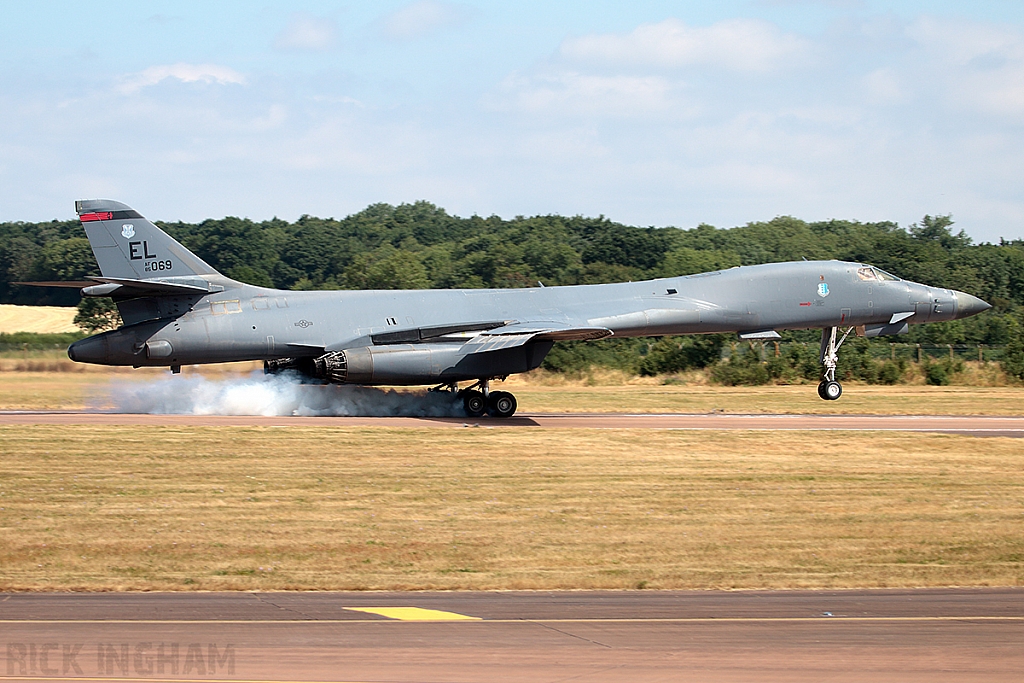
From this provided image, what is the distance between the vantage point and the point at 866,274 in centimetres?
2978

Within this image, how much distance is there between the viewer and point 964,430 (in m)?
25.1

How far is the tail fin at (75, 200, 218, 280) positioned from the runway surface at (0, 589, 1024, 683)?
53.5 ft

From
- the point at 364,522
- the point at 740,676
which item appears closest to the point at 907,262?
the point at 364,522

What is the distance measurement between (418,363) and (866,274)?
12.7 meters

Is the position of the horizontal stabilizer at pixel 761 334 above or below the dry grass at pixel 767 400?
above

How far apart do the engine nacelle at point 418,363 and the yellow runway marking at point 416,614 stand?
15.3m

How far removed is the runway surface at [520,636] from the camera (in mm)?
7973

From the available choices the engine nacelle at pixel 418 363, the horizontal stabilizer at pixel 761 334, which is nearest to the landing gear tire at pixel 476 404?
the engine nacelle at pixel 418 363

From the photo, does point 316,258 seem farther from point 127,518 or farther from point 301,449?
point 127,518

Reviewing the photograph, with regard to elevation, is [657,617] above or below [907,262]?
below

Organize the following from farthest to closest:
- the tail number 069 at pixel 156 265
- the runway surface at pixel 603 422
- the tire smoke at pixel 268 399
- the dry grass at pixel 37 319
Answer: the dry grass at pixel 37 319
the tire smoke at pixel 268 399
the tail number 069 at pixel 156 265
the runway surface at pixel 603 422

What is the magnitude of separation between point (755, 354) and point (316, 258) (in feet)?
157

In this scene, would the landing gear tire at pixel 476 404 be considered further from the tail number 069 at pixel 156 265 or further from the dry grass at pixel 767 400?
the tail number 069 at pixel 156 265

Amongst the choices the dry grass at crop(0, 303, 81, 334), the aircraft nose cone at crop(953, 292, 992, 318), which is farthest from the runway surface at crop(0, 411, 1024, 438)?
the dry grass at crop(0, 303, 81, 334)
